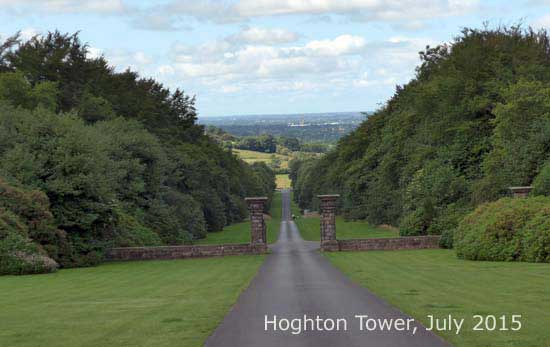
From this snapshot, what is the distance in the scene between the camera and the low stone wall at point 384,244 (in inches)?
1708

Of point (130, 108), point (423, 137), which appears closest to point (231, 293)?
point (423, 137)

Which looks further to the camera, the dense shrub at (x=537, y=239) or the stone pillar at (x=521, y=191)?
the stone pillar at (x=521, y=191)

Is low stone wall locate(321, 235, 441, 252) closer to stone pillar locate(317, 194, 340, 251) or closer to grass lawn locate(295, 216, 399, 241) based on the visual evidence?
stone pillar locate(317, 194, 340, 251)

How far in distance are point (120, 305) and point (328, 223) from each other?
81.5 ft

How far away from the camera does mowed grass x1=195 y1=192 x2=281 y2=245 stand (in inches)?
2594

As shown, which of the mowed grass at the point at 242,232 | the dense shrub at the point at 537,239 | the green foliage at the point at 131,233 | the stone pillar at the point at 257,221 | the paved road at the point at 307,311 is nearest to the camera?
the paved road at the point at 307,311

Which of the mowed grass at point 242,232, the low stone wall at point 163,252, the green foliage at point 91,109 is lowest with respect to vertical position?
the mowed grass at point 242,232

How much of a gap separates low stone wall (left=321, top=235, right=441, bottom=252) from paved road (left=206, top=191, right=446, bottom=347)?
43.9 feet

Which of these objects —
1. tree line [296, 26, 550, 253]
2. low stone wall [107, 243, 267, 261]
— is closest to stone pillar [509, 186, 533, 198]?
tree line [296, 26, 550, 253]

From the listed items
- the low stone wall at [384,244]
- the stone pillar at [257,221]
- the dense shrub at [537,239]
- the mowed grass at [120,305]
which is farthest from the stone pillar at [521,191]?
the mowed grass at [120,305]

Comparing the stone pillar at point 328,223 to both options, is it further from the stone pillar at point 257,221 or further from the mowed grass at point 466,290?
the mowed grass at point 466,290

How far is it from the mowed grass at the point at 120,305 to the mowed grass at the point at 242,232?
30.9 metres

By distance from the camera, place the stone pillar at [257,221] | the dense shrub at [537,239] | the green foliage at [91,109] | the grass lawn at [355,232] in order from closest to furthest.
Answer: the dense shrub at [537,239] → the stone pillar at [257,221] → the grass lawn at [355,232] → the green foliage at [91,109]

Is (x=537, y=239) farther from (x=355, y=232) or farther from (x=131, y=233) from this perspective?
(x=355, y=232)
